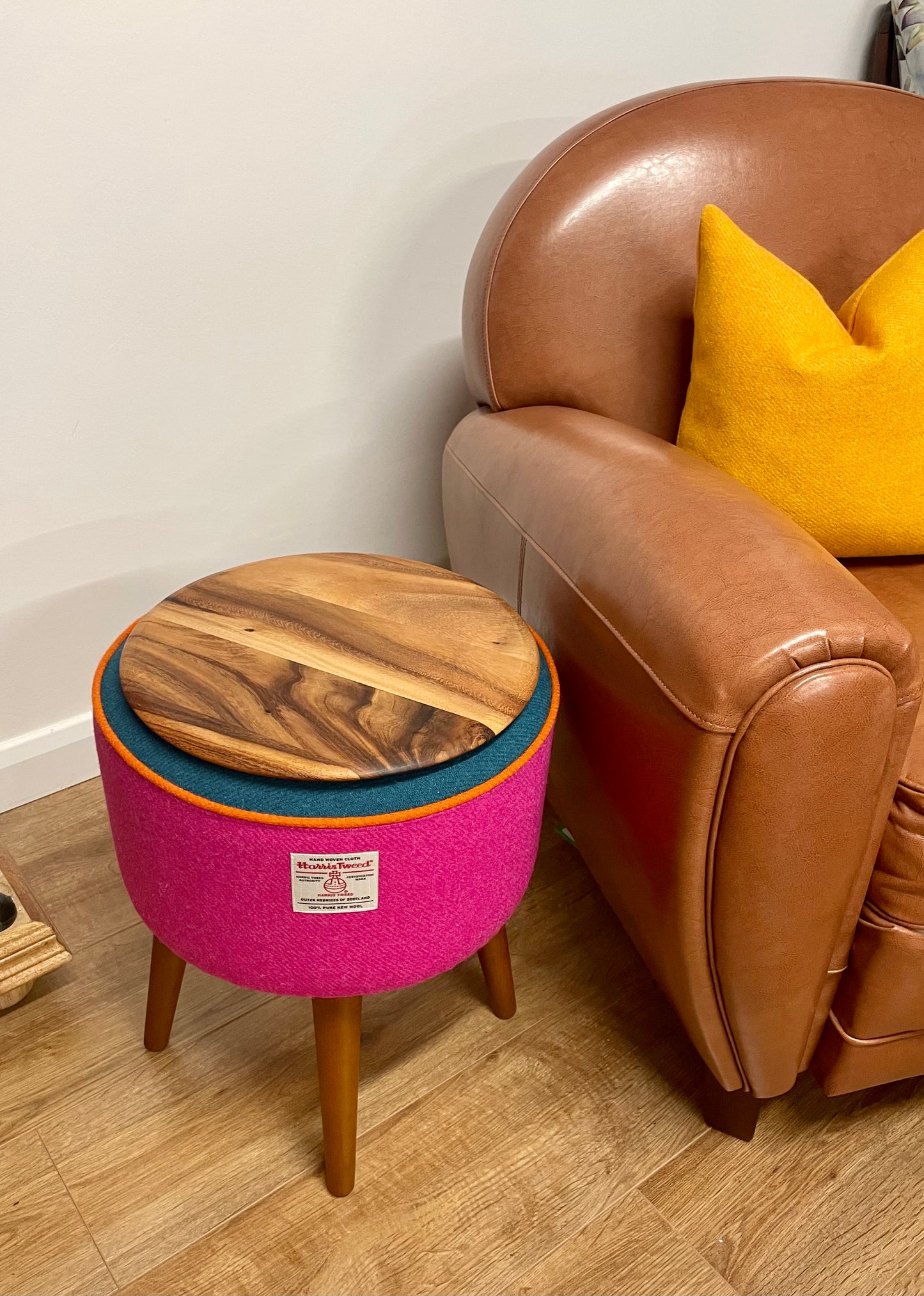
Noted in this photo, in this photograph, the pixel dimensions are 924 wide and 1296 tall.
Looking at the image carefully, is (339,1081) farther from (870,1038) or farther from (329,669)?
(870,1038)

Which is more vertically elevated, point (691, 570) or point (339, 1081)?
point (691, 570)

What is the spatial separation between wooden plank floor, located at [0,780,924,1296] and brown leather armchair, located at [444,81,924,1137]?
10cm

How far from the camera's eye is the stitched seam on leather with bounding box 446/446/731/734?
0.82m

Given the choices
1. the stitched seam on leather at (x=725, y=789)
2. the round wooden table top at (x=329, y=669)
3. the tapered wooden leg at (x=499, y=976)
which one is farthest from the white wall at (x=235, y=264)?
the stitched seam on leather at (x=725, y=789)

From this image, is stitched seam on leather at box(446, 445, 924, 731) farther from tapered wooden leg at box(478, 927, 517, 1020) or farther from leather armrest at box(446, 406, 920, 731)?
tapered wooden leg at box(478, 927, 517, 1020)

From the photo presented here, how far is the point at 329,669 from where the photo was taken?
92cm

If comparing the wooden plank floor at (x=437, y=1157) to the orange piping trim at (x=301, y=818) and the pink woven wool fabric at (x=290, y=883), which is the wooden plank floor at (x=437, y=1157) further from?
the orange piping trim at (x=301, y=818)

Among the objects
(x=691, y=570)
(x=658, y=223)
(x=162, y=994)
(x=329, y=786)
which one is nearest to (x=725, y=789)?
(x=691, y=570)

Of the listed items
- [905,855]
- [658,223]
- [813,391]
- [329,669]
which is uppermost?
[658,223]

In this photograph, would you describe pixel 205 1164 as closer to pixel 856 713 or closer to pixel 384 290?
pixel 856 713

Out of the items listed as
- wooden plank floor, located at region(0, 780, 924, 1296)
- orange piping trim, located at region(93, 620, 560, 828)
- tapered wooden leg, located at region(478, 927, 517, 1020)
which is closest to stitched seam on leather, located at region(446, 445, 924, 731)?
orange piping trim, located at region(93, 620, 560, 828)

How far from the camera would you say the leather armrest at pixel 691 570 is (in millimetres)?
813

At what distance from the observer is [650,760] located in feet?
2.99

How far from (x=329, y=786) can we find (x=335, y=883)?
8 cm
